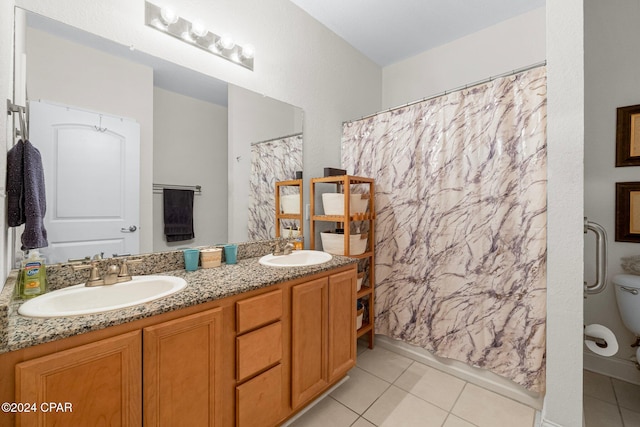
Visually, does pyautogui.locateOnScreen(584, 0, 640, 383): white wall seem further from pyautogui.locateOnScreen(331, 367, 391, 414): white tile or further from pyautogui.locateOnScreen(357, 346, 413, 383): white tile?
pyautogui.locateOnScreen(331, 367, 391, 414): white tile

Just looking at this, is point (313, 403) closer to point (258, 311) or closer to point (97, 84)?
point (258, 311)

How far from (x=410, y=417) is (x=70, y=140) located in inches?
89.8

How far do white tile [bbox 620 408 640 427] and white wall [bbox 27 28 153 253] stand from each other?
283cm

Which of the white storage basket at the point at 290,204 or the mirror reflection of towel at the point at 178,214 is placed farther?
the white storage basket at the point at 290,204

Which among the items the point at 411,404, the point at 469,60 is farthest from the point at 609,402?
the point at 469,60

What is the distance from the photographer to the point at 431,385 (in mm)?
1851

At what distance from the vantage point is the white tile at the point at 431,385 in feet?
5.63

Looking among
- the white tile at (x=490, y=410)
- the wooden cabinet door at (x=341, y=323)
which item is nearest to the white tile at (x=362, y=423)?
the wooden cabinet door at (x=341, y=323)

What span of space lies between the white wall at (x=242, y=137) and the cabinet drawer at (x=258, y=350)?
0.72m

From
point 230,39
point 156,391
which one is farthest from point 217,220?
point 230,39

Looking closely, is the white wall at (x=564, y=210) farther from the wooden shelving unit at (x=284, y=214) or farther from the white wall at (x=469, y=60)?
the wooden shelving unit at (x=284, y=214)

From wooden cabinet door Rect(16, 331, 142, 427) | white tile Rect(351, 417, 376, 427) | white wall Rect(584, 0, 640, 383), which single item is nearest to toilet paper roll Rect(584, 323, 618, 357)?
white wall Rect(584, 0, 640, 383)

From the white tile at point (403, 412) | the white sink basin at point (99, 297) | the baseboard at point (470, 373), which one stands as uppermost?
the white sink basin at point (99, 297)

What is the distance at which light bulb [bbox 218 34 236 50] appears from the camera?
66.1 inches
